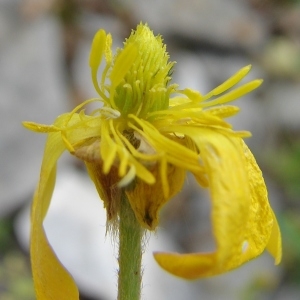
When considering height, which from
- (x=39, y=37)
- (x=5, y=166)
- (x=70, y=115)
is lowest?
(x=5, y=166)

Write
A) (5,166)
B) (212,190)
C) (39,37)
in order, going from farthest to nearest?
(39,37)
(5,166)
(212,190)

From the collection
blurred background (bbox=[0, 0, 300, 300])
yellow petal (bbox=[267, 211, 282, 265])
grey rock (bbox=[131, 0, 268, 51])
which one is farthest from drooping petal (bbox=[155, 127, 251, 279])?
grey rock (bbox=[131, 0, 268, 51])

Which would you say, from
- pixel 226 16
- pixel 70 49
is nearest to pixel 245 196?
pixel 70 49

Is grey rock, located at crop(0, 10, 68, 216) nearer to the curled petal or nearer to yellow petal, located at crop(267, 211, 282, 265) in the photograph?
yellow petal, located at crop(267, 211, 282, 265)

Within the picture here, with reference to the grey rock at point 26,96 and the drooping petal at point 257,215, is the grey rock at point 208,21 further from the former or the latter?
the drooping petal at point 257,215

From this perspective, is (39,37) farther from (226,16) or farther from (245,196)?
(245,196)

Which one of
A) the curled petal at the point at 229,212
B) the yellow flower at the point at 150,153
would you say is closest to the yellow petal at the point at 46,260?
the yellow flower at the point at 150,153
